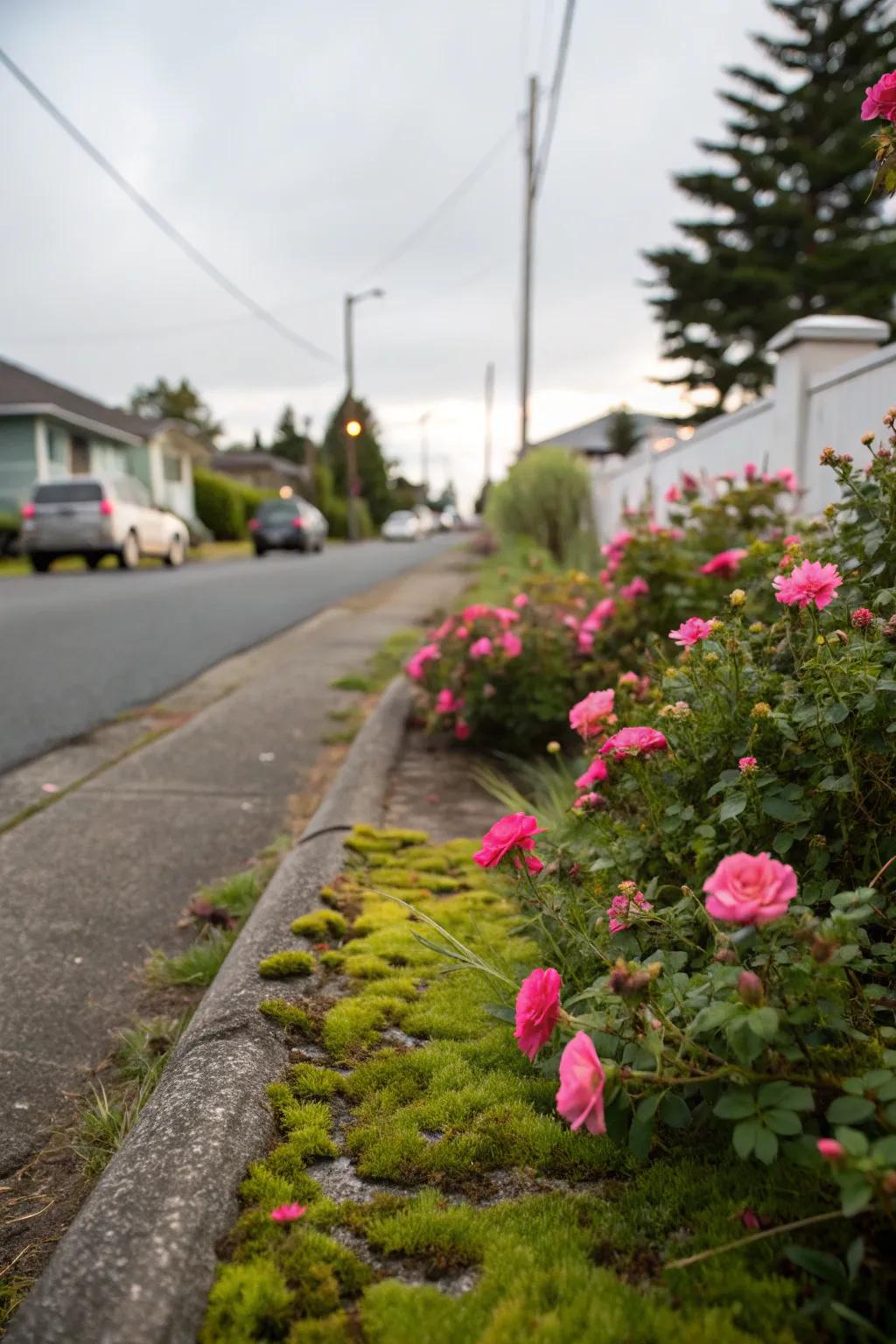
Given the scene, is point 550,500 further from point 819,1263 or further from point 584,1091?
point 819,1263

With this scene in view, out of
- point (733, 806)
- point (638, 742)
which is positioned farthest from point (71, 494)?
point (733, 806)

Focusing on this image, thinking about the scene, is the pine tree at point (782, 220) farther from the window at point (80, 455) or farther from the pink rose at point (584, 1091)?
the pink rose at point (584, 1091)

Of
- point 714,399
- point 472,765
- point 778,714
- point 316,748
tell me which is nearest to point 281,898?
point 778,714

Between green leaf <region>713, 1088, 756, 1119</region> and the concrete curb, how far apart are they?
2.28ft

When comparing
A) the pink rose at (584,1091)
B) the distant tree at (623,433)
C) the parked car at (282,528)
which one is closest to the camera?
the pink rose at (584,1091)

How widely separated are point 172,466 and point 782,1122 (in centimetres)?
4018

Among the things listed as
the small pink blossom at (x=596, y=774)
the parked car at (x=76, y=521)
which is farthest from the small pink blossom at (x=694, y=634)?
the parked car at (x=76, y=521)

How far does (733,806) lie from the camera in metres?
1.76

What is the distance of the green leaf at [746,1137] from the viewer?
1.26m

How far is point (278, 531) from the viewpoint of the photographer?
1106 inches

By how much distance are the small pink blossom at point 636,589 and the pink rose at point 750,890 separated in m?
3.15

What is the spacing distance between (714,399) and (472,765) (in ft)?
91.3

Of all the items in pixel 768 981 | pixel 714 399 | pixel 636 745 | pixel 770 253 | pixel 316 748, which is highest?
pixel 770 253

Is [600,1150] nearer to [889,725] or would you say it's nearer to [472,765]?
[889,725]
